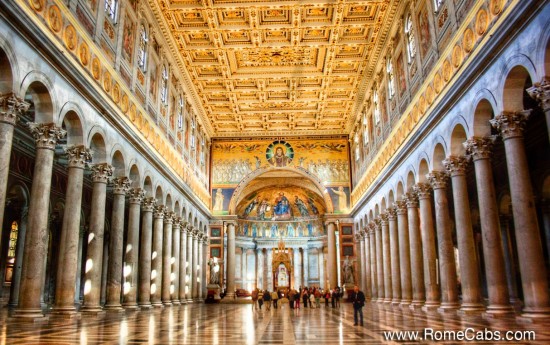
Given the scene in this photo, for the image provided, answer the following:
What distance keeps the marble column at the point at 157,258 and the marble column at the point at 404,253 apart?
479 inches

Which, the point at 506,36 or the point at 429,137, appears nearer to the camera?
the point at 506,36

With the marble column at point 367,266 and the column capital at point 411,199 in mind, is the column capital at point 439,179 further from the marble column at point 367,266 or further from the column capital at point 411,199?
the marble column at point 367,266

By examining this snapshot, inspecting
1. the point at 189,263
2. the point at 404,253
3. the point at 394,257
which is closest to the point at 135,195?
the point at 404,253

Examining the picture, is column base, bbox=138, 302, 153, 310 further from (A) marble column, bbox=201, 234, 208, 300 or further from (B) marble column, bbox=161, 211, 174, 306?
(A) marble column, bbox=201, 234, 208, 300

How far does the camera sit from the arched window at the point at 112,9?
18.7 meters

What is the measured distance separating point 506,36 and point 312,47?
1598 cm

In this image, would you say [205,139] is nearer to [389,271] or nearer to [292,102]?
[292,102]

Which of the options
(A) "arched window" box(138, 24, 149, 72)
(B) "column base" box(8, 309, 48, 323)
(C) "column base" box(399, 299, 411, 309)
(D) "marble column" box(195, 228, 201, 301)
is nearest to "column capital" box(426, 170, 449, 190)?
(C) "column base" box(399, 299, 411, 309)

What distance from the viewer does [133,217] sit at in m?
21.6

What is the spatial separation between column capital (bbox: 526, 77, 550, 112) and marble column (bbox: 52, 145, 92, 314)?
13.0m

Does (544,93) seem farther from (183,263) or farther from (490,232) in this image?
(183,263)

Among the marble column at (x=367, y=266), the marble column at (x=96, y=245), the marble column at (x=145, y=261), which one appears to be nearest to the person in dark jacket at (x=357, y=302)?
the marble column at (x=96, y=245)

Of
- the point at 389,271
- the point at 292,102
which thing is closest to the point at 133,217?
the point at 389,271

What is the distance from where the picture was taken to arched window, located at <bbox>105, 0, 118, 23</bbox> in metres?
18.7
